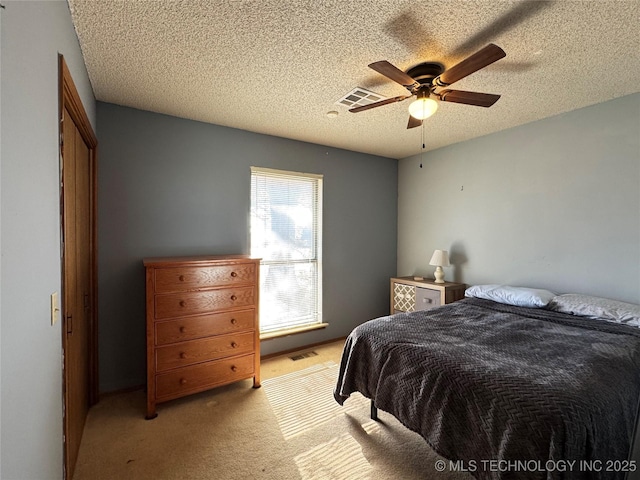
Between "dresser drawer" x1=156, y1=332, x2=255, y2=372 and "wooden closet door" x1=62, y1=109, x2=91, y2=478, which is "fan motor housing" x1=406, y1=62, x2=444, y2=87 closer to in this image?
"wooden closet door" x1=62, y1=109, x2=91, y2=478

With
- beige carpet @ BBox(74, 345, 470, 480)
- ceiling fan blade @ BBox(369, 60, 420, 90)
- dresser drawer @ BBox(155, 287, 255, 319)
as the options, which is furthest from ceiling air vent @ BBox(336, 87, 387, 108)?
beige carpet @ BBox(74, 345, 470, 480)

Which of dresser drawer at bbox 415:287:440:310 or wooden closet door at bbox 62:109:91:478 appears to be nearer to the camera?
wooden closet door at bbox 62:109:91:478

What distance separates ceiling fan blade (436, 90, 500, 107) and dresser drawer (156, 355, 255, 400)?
2697 millimetres

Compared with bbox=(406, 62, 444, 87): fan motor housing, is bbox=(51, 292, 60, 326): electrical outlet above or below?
below

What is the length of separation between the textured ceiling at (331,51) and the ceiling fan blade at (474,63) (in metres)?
0.20

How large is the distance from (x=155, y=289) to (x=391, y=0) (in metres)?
2.46

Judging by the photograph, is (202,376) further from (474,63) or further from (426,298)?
(474,63)

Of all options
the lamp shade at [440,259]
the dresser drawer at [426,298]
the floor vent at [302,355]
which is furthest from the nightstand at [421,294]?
the floor vent at [302,355]

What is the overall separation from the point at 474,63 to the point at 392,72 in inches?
17.2

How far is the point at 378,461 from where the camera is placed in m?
1.87

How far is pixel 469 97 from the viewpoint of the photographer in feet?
6.34

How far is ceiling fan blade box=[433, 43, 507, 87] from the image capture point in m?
1.47

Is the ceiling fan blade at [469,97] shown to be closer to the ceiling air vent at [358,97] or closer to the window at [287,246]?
the ceiling air vent at [358,97]

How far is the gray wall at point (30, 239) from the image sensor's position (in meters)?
0.79
